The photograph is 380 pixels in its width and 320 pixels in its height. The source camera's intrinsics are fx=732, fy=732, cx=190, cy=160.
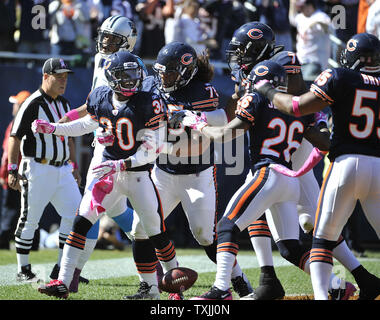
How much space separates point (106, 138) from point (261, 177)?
1.26 meters

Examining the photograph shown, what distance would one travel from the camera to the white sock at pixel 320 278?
15.5ft

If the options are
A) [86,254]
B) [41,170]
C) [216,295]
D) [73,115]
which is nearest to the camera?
[216,295]

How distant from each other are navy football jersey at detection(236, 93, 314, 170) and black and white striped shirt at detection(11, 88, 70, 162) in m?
2.36

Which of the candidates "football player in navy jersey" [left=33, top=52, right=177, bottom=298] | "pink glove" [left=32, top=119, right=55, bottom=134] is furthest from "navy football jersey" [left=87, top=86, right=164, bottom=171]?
"pink glove" [left=32, top=119, right=55, bottom=134]

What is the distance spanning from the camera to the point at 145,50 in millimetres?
11414

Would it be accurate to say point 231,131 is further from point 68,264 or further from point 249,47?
point 68,264

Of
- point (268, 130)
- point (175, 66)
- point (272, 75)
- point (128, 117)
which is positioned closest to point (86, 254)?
point (128, 117)

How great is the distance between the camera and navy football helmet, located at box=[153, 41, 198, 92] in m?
5.70

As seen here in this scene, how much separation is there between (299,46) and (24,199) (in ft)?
17.2

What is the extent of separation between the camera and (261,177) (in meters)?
5.12

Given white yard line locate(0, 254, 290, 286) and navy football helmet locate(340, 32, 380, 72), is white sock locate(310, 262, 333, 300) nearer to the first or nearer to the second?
navy football helmet locate(340, 32, 380, 72)

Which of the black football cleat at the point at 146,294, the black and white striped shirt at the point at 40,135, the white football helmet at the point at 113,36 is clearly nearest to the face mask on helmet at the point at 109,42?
the white football helmet at the point at 113,36

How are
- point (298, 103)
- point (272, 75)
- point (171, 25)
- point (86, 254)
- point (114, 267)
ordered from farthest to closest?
1. point (171, 25)
2. point (114, 267)
3. point (86, 254)
4. point (272, 75)
5. point (298, 103)

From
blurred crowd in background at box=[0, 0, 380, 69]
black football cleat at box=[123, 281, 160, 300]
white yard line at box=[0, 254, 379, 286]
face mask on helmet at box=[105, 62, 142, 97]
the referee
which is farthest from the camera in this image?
blurred crowd in background at box=[0, 0, 380, 69]
